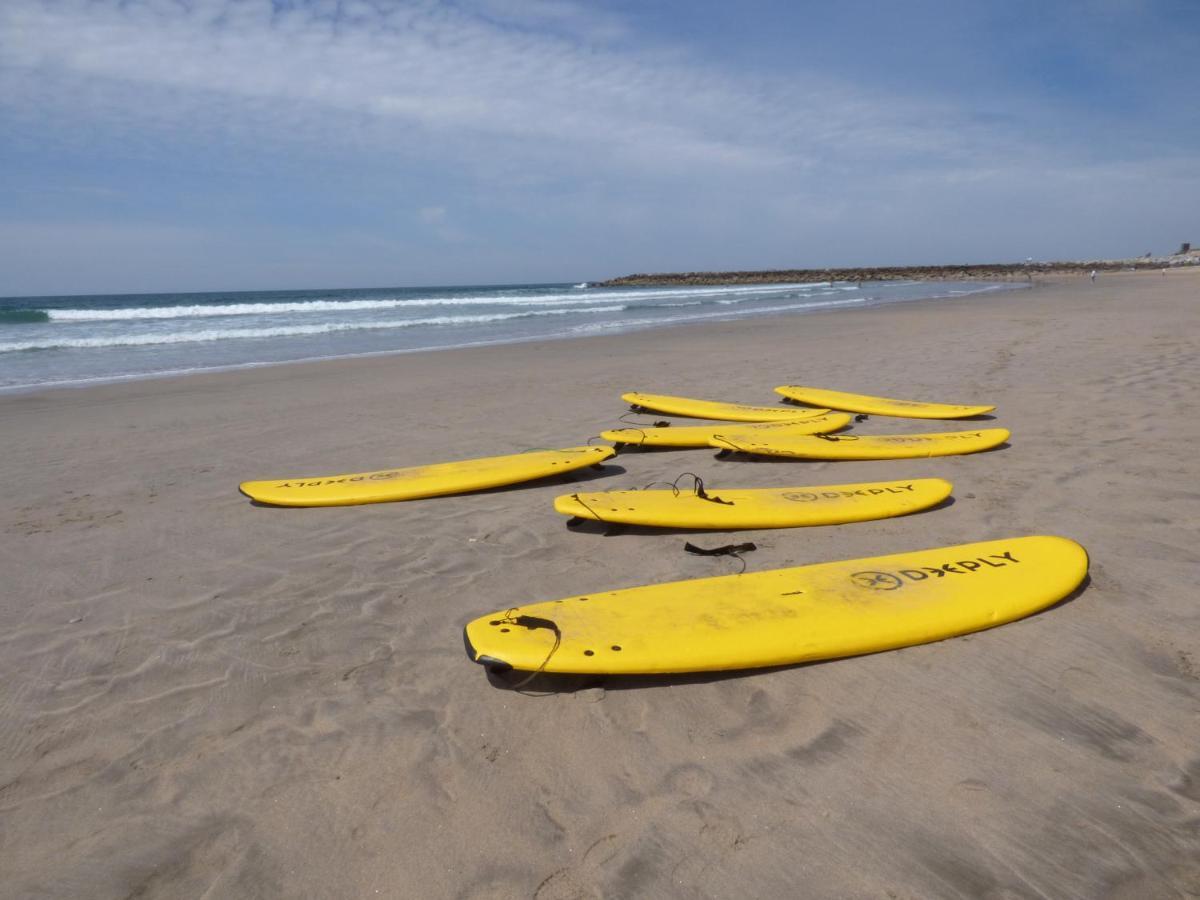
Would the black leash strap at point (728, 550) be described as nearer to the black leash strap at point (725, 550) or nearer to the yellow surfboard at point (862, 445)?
the black leash strap at point (725, 550)

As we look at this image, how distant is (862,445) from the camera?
4.81m

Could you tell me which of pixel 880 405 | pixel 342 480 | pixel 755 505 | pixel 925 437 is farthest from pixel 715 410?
pixel 342 480

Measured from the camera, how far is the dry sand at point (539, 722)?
5.25 feet

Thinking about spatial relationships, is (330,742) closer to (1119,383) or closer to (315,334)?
(1119,383)

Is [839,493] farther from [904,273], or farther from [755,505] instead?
[904,273]

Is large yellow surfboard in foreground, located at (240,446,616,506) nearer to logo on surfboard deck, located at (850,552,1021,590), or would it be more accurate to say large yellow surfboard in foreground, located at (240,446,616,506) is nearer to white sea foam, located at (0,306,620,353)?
logo on surfboard deck, located at (850,552,1021,590)

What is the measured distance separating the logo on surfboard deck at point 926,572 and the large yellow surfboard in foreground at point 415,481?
6.91ft

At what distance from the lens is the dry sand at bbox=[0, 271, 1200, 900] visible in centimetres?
160

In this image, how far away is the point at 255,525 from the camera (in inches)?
148

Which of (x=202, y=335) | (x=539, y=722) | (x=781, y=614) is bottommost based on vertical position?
(x=202, y=335)

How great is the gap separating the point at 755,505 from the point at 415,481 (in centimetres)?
200

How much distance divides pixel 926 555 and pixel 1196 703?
3.26ft

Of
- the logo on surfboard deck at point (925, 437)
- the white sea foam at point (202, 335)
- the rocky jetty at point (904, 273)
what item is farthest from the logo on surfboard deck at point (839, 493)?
the rocky jetty at point (904, 273)

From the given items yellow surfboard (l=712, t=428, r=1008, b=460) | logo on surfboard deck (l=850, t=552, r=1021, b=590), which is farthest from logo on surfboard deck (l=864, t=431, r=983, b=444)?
logo on surfboard deck (l=850, t=552, r=1021, b=590)
